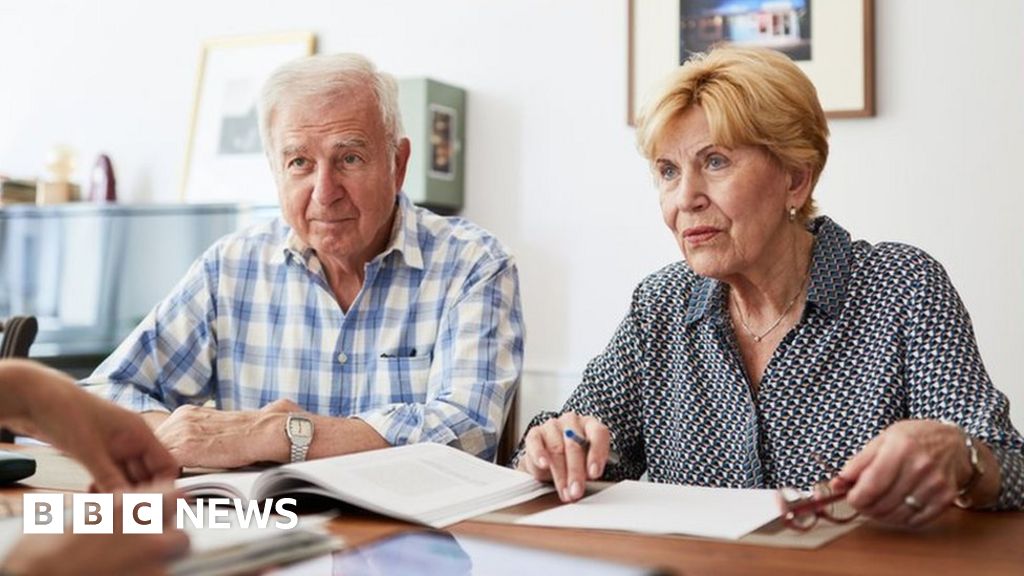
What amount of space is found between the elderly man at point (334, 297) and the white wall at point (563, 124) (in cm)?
152

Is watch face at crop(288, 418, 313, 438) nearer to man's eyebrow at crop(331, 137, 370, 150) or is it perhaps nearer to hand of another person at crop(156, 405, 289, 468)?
hand of another person at crop(156, 405, 289, 468)

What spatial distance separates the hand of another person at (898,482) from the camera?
1.00 m

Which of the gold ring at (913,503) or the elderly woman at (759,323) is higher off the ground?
the elderly woman at (759,323)

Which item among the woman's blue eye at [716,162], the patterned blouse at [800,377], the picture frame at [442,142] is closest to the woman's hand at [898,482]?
the patterned blouse at [800,377]

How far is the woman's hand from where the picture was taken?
1.00m

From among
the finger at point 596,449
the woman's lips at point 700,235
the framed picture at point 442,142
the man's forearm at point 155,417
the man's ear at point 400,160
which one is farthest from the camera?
the framed picture at point 442,142

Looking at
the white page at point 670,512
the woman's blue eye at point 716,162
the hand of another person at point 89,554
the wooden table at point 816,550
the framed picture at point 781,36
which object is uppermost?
the framed picture at point 781,36

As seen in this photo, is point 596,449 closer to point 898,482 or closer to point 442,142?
point 898,482

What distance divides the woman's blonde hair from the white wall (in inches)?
64.1

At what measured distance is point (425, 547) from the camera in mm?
830

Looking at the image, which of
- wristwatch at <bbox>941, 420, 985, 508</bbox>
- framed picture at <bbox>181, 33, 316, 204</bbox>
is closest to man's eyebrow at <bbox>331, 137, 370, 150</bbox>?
wristwatch at <bbox>941, 420, 985, 508</bbox>

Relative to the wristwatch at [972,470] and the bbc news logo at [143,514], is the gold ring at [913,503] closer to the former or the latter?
the wristwatch at [972,470]

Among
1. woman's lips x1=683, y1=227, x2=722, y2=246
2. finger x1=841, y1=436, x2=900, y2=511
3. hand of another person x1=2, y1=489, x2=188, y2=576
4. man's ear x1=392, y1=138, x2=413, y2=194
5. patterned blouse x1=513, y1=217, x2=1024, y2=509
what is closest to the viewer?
hand of another person x1=2, y1=489, x2=188, y2=576

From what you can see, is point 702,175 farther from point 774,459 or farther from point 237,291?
point 237,291
